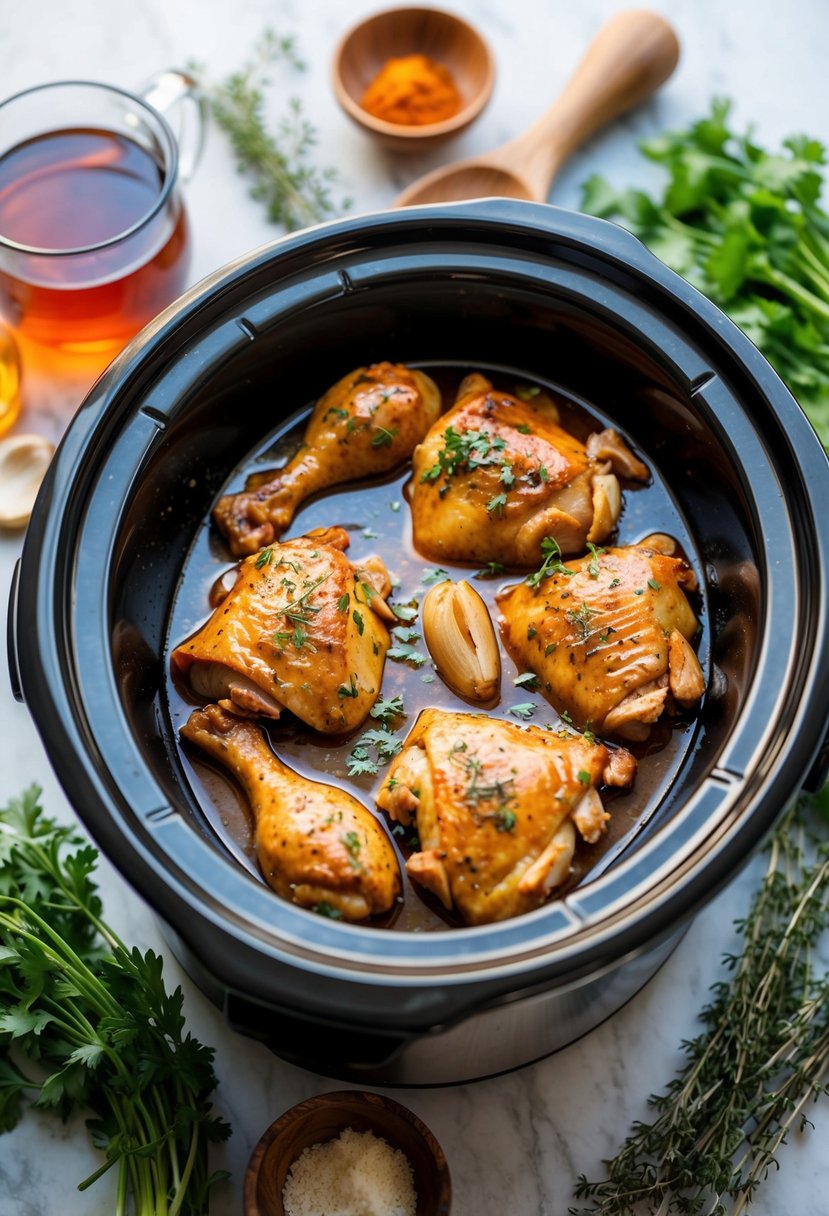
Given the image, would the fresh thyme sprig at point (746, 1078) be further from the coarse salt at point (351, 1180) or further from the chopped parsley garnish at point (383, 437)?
the chopped parsley garnish at point (383, 437)

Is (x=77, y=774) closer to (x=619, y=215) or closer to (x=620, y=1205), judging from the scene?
(x=620, y=1205)

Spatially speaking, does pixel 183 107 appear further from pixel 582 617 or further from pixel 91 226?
pixel 582 617

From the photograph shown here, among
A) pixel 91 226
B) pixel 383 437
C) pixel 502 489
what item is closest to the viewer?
pixel 502 489

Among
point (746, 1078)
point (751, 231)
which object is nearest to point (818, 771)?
point (746, 1078)

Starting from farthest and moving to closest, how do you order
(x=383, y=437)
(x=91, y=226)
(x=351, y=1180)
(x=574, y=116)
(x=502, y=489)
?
(x=574, y=116)
(x=91, y=226)
(x=383, y=437)
(x=502, y=489)
(x=351, y=1180)

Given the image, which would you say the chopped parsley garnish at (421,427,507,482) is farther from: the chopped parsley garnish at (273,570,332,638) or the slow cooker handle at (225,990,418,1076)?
the slow cooker handle at (225,990,418,1076)

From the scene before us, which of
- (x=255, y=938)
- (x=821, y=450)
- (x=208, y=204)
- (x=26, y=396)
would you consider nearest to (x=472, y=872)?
(x=255, y=938)
